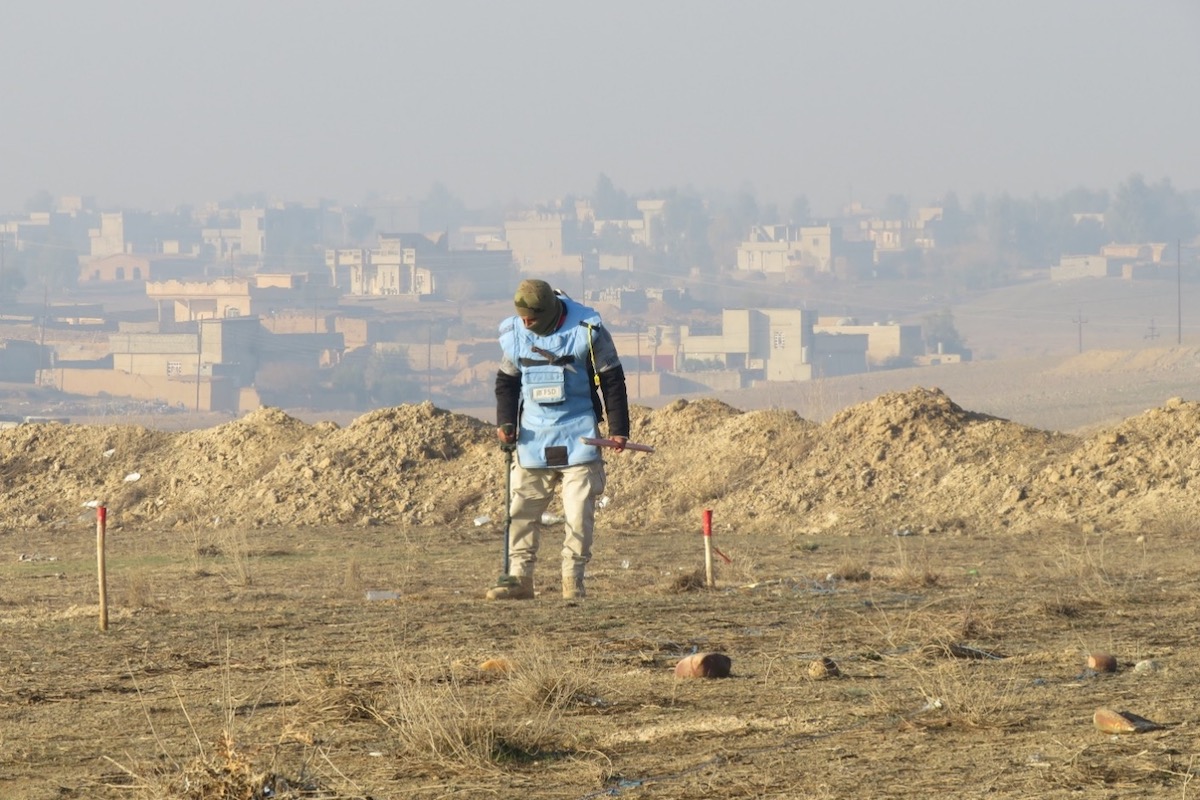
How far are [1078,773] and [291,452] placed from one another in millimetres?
18343

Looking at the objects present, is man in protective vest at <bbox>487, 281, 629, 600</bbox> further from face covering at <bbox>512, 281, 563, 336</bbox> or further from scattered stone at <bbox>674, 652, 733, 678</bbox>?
scattered stone at <bbox>674, 652, 733, 678</bbox>

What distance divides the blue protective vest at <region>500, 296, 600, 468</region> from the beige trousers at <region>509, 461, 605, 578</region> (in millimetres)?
136

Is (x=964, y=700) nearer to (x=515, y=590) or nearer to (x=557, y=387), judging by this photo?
(x=557, y=387)

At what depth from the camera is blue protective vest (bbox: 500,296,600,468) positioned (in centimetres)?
1052

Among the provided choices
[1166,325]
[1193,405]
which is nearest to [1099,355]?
[1166,325]

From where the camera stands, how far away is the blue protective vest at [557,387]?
10.5 m

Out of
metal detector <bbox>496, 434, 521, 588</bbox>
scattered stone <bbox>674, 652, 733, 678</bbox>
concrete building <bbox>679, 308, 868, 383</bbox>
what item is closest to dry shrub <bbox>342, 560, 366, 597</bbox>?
metal detector <bbox>496, 434, 521, 588</bbox>

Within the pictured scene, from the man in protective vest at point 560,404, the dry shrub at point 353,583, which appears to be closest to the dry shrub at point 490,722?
the man in protective vest at point 560,404

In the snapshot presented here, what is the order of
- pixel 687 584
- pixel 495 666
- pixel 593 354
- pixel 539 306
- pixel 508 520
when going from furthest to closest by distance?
pixel 687 584
pixel 508 520
pixel 593 354
pixel 539 306
pixel 495 666

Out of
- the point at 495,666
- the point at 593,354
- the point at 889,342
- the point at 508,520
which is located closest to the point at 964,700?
the point at 495,666

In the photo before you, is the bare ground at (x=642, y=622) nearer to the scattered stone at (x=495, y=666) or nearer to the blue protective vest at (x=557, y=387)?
the scattered stone at (x=495, y=666)

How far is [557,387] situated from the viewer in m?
10.5

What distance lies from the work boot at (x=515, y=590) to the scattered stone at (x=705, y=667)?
3.67m

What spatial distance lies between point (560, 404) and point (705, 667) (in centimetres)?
372
